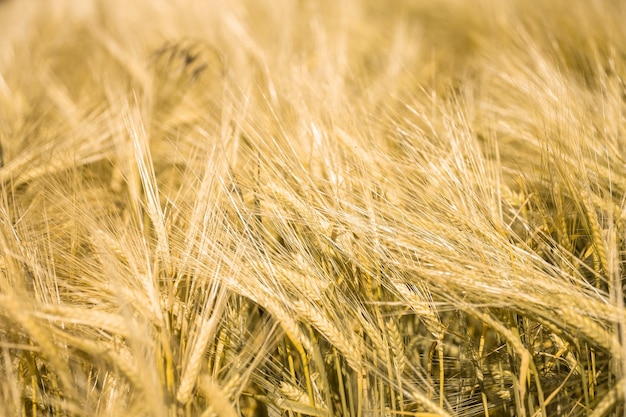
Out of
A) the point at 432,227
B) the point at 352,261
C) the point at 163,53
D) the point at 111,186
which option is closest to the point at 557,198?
the point at 432,227

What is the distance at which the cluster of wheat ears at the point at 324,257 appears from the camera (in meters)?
0.51

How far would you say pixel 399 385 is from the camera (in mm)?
522

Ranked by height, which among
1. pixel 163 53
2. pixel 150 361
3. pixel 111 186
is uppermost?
pixel 163 53

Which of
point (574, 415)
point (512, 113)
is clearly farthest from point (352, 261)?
point (512, 113)

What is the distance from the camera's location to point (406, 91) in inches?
39.2

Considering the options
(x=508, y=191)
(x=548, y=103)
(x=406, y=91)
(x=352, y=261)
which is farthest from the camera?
(x=406, y=91)

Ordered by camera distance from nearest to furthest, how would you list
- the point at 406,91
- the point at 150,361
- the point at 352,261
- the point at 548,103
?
the point at 150,361
the point at 352,261
the point at 548,103
the point at 406,91

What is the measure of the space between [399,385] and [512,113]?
0.59 meters

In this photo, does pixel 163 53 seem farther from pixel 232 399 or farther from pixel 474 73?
pixel 232 399

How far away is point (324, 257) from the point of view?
625 mm

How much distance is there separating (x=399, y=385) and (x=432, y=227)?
20 centimetres

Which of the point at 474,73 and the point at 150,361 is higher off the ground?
the point at 474,73

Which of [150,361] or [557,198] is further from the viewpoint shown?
[557,198]

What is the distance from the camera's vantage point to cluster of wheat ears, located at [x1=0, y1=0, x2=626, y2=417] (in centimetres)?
51
